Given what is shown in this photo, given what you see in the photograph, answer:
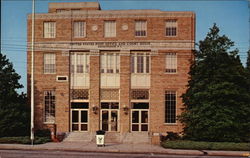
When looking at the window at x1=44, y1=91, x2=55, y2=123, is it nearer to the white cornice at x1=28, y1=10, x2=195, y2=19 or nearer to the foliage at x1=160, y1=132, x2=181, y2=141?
the white cornice at x1=28, y1=10, x2=195, y2=19

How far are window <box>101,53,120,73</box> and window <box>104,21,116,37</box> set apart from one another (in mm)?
2001

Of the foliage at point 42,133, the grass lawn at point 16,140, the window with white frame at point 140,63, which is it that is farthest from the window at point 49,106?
the window with white frame at point 140,63

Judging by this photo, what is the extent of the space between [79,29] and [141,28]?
627 cm

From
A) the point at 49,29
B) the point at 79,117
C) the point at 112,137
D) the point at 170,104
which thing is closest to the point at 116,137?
the point at 112,137

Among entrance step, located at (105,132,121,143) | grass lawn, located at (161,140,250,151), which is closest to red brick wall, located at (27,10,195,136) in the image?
entrance step, located at (105,132,121,143)

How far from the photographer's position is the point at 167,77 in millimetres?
28141

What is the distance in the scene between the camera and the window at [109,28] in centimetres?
2873

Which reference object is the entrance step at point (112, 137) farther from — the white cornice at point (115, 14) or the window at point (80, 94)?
the white cornice at point (115, 14)

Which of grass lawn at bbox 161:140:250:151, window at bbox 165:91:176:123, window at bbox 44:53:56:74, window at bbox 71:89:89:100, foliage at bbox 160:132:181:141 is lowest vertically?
foliage at bbox 160:132:181:141

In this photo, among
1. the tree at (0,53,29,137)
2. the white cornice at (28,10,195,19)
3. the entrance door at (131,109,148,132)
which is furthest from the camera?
the white cornice at (28,10,195,19)

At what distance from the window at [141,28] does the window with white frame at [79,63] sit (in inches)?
220

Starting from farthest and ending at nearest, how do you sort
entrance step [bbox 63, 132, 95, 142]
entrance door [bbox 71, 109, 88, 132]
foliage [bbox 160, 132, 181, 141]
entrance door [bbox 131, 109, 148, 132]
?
entrance door [bbox 71, 109, 88, 132]
entrance door [bbox 131, 109, 148, 132]
entrance step [bbox 63, 132, 95, 142]
foliage [bbox 160, 132, 181, 141]

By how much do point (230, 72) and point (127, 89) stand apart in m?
9.79

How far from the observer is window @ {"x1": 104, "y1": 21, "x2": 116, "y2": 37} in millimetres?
28734
